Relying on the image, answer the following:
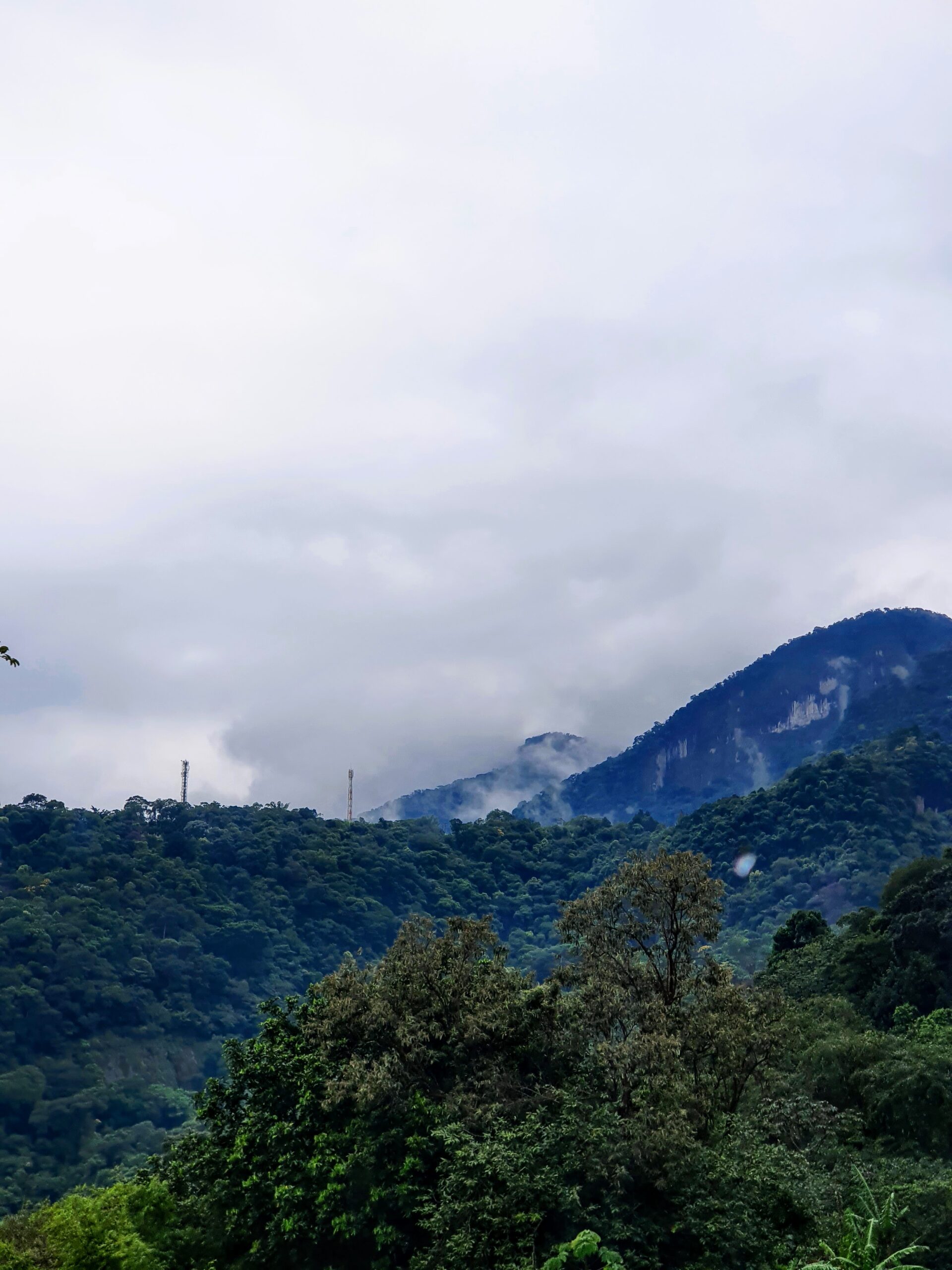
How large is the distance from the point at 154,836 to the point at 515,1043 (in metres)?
99.4

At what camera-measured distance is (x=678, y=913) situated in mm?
20984

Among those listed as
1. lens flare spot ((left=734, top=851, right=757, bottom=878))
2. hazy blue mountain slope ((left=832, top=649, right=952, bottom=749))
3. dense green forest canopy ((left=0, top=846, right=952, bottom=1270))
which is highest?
hazy blue mountain slope ((left=832, top=649, right=952, bottom=749))

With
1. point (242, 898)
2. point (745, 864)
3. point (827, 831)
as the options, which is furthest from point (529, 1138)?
point (745, 864)

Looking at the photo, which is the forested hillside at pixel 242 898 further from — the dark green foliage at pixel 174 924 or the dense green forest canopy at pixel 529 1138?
the dense green forest canopy at pixel 529 1138

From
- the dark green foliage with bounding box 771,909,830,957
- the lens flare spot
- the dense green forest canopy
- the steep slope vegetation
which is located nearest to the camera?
the dense green forest canopy

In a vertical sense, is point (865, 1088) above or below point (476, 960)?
below

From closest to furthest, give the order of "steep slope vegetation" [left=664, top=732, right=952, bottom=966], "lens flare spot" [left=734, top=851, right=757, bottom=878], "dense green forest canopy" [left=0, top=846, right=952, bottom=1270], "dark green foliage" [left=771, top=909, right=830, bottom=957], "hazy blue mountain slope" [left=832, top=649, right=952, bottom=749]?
1. "dense green forest canopy" [left=0, top=846, right=952, bottom=1270]
2. "dark green foliage" [left=771, top=909, right=830, bottom=957]
3. "steep slope vegetation" [left=664, top=732, right=952, bottom=966]
4. "lens flare spot" [left=734, top=851, right=757, bottom=878]
5. "hazy blue mountain slope" [left=832, top=649, right=952, bottom=749]

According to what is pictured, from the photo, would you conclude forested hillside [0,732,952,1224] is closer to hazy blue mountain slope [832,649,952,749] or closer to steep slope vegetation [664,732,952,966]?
steep slope vegetation [664,732,952,966]

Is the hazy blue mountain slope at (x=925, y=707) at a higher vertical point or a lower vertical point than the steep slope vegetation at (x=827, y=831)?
higher

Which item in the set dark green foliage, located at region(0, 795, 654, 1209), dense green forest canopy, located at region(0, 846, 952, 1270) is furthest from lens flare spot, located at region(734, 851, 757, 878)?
dense green forest canopy, located at region(0, 846, 952, 1270)

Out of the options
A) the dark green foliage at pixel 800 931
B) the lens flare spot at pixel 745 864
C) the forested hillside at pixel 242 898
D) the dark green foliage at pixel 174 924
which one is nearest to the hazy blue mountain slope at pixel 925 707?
the forested hillside at pixel 242 898

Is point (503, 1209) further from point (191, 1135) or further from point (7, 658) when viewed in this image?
point (7, 658)

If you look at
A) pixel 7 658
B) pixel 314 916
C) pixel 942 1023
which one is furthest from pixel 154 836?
pixel 7 658

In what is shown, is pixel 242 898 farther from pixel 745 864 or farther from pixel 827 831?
pixel 827 831
